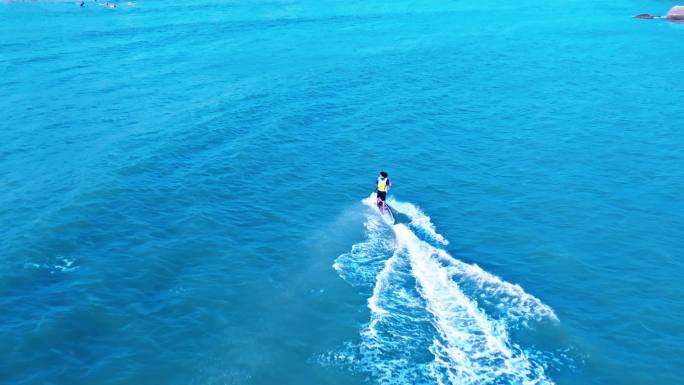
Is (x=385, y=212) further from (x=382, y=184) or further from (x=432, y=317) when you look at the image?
(x=432, y=317)

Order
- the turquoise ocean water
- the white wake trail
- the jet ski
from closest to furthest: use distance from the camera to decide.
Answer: the white wake trail → the turquoise ocean water → the jet ski

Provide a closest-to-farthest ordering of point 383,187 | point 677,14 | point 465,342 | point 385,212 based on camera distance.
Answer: point 465,342 → point 383,187 → point 385,212 → point 677,14

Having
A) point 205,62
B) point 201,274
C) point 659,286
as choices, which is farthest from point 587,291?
point 205,62

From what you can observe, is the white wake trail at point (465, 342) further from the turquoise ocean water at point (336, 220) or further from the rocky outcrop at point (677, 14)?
the rocky outcrop at point (677, 14)

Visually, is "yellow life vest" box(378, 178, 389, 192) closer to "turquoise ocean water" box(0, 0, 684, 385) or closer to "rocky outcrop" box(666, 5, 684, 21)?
"turquoise ocean water" box(0, 0, 684, 385)

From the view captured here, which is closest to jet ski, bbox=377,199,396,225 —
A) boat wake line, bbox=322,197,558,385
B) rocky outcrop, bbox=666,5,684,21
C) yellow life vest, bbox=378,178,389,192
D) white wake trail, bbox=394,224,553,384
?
yellow life vest, bbox=378,178,389,192

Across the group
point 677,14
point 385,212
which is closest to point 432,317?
point 385,212
